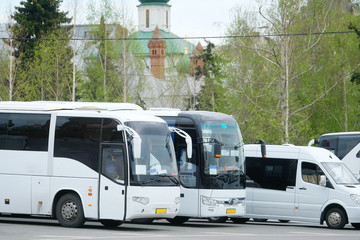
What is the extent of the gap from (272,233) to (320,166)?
16.7ft

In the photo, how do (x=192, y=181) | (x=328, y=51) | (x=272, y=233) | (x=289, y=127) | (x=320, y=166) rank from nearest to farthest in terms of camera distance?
1. (x=272, y=233)
2. (x=192, y=181)
3. (x=320, y=166)
4. (x=289, y=127)
5. (x=328, y=51)

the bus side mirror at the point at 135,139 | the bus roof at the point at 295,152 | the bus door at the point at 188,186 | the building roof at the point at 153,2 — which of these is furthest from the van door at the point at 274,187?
the building roof at the point at 153,2

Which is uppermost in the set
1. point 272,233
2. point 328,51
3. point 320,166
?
point 328,51

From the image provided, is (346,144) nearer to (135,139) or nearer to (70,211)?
(135,139)

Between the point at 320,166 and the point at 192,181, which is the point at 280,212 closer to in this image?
the point at 320,166

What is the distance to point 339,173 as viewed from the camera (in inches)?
933

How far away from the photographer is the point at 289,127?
4381 centimetres

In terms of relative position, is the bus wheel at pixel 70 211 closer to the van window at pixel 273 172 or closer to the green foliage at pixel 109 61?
the van window at pixel 273 172

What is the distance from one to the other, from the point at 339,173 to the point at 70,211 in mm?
Result: 8496

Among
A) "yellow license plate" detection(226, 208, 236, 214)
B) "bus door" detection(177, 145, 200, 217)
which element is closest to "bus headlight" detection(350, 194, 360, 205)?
"yellow license plate" detection(226, 208, 236, 214)

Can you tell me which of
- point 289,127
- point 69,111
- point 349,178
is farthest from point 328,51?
point 69,111

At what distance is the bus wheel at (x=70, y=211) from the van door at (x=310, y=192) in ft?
24.1

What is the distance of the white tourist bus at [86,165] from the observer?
19.1 meters

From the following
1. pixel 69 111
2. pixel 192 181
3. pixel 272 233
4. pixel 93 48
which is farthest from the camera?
pixel 93 48
